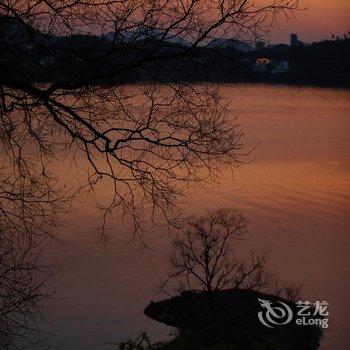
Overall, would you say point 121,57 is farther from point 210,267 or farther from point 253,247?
point 253,247

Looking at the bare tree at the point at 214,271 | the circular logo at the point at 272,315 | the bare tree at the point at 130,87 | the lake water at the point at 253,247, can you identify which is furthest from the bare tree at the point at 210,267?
the bare tree at the point at 130,87

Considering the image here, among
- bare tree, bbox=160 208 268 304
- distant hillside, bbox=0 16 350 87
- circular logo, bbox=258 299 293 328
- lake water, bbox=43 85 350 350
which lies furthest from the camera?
bare tree, bbox=160 208 268 304

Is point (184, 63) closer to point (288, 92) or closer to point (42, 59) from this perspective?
point (42, 59)

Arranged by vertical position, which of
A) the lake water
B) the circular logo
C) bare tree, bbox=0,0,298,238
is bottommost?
the lake water

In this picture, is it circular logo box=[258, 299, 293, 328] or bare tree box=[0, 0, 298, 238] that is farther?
circular logo box=[258, 299, 293, 328]

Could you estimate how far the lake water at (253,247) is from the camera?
54.6 feet

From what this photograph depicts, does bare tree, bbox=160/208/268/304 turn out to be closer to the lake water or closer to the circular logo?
the lake water

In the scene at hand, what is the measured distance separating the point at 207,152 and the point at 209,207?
72.6 ft

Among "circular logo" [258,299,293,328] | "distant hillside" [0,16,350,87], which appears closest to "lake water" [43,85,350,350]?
"distant hillside" [0,16,350,87]

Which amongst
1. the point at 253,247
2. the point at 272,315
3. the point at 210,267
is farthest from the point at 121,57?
the point at 253,247

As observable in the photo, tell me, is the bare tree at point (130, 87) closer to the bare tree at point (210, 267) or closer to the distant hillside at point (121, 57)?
the distant hillside at point (121, 57)

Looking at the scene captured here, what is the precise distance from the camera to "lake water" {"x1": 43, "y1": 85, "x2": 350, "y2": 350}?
1664 cm

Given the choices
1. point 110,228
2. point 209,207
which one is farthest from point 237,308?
point 209,207

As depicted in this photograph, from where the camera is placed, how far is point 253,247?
22047 millimetres
